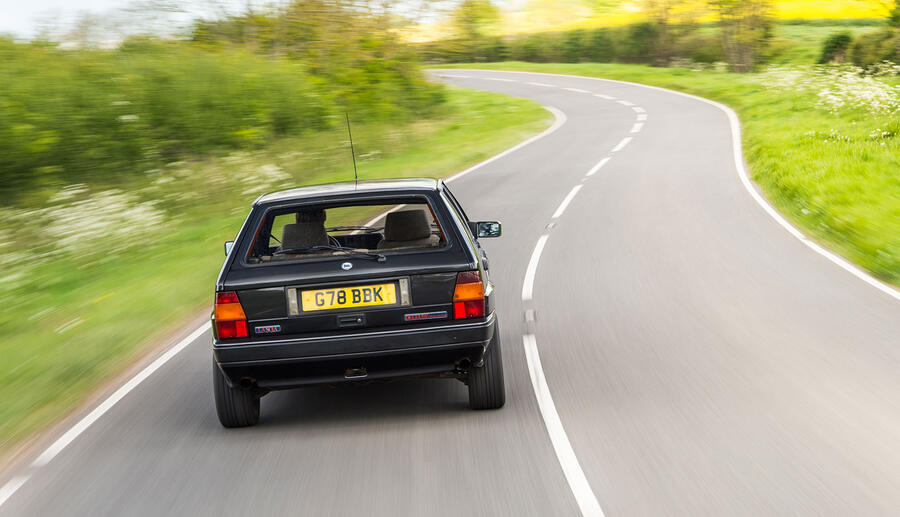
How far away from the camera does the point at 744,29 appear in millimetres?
49406

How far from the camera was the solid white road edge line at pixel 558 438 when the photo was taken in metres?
4.39

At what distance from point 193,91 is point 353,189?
1457cm

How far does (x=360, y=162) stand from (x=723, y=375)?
18.6 m

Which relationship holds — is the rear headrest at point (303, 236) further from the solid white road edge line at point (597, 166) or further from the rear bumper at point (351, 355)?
the solid white road edge line at point (597, 166)

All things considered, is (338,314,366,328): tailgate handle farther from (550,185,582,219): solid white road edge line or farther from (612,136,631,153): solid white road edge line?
(612,136,631,153): solid white road edge line

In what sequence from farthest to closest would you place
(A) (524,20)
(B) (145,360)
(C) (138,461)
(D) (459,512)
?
1. (A) (524,20)
2. (B) (145,360)
3. (C) (138,461)
4. (D) (459,512)

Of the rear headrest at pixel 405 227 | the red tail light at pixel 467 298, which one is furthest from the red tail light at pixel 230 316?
the red tail light at pixel 467 298

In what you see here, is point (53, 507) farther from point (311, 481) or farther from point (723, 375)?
point (723, 375)

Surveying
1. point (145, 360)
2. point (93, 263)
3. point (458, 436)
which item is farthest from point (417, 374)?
point (93, 263)

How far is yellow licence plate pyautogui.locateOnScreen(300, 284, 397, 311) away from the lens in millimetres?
5316

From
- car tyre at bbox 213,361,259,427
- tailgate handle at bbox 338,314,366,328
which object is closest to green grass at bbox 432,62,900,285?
tailgate handle at bbox 338,314,366,328

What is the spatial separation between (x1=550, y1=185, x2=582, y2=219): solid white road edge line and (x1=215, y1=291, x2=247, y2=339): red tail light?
35.9ft

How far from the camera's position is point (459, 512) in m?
4.32

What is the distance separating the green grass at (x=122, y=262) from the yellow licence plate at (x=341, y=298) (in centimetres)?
225
